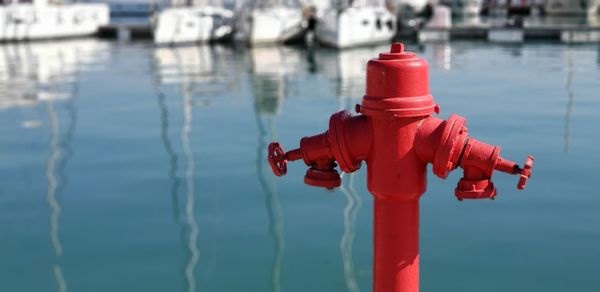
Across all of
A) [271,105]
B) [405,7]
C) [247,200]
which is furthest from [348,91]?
[405,7]

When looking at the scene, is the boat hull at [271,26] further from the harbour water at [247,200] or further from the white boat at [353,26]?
the harbour water at [247,200]

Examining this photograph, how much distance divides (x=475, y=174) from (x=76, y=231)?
15.4 ft

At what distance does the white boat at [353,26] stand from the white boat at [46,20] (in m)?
14.1

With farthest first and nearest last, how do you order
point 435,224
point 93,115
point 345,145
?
point 93,115 < point 435,224 < point 345,145

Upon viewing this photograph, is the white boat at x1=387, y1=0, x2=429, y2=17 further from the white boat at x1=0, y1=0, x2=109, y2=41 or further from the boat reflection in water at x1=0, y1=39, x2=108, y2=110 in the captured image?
the white boat at x1=0, y1=0, x2=109, y2=41

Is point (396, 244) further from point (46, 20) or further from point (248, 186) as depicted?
point (46, 20)

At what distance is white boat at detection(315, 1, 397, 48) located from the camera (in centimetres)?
2905

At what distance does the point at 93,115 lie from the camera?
13195mm

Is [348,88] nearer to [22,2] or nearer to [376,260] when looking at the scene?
[376,260]

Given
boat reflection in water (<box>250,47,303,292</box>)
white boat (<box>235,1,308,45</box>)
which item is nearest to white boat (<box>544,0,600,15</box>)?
white boat (<box>235,1,308,45</box>)

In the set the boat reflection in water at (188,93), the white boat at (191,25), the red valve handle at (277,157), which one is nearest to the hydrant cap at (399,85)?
the red valve handle at (277,157)

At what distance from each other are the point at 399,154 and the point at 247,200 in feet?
16.0

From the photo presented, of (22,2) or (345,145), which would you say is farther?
(22,2)

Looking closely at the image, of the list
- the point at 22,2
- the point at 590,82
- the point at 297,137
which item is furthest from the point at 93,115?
the point at 22,2
